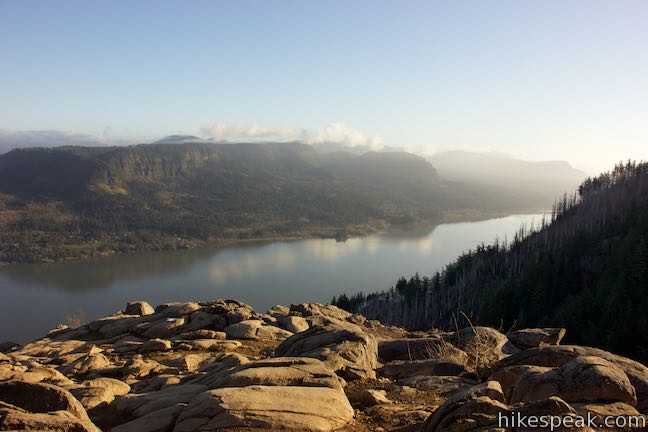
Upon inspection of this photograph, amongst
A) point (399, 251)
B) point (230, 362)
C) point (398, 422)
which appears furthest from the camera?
point (399, 251)

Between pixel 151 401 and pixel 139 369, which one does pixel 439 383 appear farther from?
pixel 139 369

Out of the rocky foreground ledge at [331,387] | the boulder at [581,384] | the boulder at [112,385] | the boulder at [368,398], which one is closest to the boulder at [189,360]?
the rocky foreground ledge at [331,387]

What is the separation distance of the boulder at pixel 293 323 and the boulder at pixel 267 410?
47.4ft

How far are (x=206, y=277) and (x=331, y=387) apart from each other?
125m

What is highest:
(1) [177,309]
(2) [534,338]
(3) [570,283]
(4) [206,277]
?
(2) [534,338]

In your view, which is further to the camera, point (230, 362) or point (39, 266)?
point (39, 266)

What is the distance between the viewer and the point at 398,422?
8.11 meters

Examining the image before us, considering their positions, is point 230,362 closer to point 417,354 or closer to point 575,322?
point 417,354

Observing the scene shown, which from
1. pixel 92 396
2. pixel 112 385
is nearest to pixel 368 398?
pixel 92 396

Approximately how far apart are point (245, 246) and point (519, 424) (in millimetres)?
192255

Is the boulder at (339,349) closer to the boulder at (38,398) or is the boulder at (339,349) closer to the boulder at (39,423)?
the boulder at (38,398)

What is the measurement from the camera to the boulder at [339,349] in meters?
11.5

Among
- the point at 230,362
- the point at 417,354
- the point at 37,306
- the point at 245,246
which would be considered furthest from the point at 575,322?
the point at 245,246

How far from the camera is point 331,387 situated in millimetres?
9266
